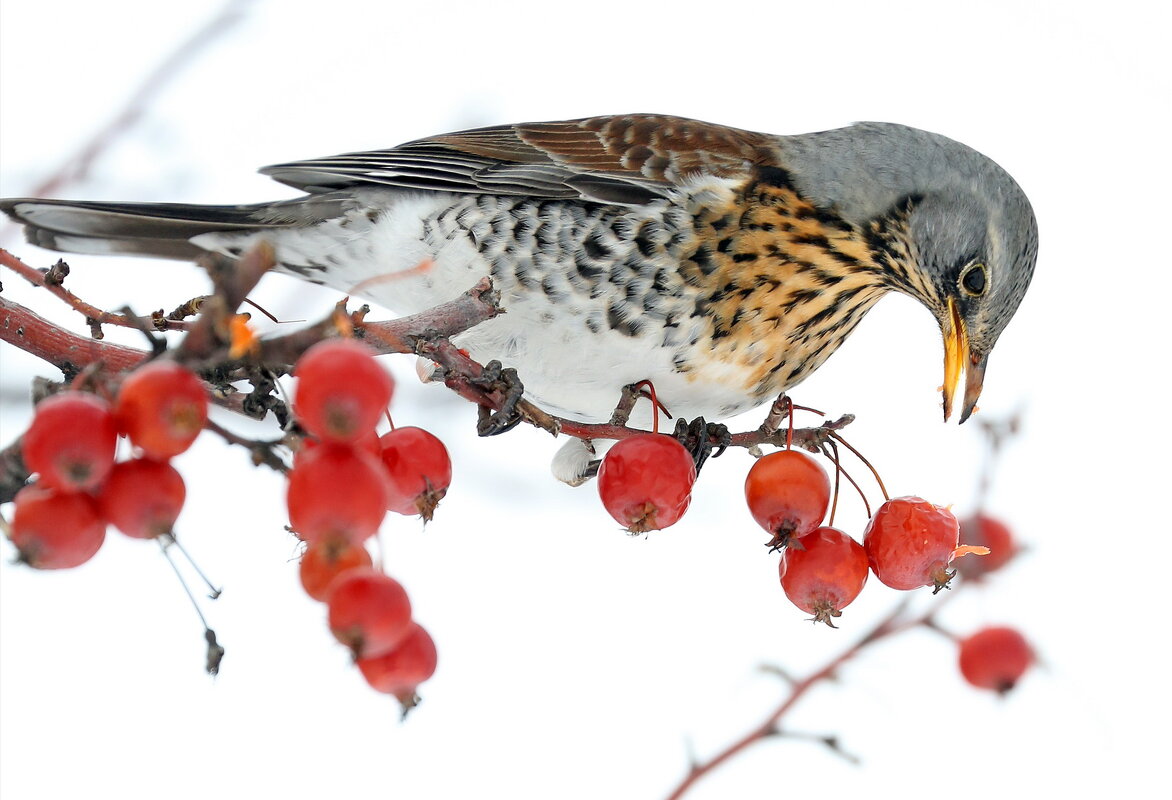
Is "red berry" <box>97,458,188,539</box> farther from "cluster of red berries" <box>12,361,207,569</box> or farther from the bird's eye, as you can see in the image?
the bird's eye

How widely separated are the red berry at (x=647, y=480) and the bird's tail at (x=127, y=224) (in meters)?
1.15

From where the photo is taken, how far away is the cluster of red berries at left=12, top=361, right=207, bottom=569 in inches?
38.7

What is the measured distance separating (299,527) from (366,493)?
7 cm

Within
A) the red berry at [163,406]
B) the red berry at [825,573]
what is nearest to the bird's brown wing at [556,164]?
the red berry at [825,573]

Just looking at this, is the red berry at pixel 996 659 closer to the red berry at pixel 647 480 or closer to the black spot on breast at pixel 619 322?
the red berry at pixel 647 480

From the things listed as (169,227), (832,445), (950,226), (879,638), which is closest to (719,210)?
(950,226)

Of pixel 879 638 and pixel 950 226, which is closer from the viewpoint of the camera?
pixel 879 638

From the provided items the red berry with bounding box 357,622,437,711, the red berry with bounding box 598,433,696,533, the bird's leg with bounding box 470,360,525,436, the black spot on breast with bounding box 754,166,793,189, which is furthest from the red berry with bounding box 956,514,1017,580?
the red berry with bounding box 357,622,437,711

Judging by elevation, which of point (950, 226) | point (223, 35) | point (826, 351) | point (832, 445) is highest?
point (223, 35)

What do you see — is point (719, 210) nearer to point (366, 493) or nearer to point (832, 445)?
point (832, 445)

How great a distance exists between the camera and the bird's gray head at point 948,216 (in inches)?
93.7

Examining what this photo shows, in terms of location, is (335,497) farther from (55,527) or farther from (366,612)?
(55,527)

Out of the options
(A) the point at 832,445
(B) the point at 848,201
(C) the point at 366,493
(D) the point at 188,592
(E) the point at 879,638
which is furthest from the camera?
(B) the point at 848,201

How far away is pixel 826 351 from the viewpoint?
2.64 m
